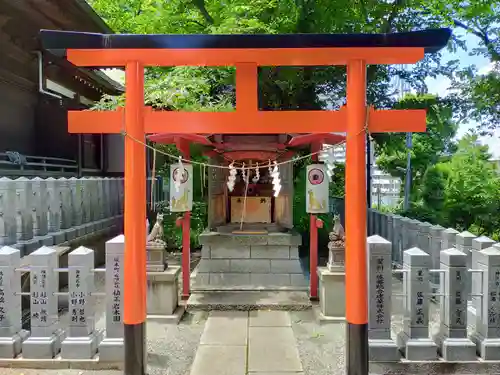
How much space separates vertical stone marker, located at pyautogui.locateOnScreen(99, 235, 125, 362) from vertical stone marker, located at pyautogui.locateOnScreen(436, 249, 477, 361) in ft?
14.0

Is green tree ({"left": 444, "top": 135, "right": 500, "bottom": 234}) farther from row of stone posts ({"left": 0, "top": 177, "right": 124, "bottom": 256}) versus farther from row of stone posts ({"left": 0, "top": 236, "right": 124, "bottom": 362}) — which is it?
row of stone posts ({"left": 0, "top": 236, "right": 124, "bottom": 362})

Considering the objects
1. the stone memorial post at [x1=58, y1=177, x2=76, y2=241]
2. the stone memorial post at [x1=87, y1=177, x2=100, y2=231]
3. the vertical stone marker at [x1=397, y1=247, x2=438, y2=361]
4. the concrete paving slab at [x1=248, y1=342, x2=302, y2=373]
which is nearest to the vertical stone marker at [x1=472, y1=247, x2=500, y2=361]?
the vertical stone marker at [x1=397, y1=247, x2=438, y2=361]

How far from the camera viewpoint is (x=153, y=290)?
6715 mm

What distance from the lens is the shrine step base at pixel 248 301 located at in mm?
7297

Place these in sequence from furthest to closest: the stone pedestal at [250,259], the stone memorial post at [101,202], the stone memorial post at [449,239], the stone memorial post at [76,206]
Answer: the stone memorial post at [101,202], the stone memorial post at [76,206], the stone pedestal at [250,259], the stone memorial post at [449,239]

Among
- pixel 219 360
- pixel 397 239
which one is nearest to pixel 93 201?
pixel 219 360

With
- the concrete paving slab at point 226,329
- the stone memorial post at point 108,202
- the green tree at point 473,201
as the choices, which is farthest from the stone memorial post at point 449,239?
the stone memorial post at point 108,202

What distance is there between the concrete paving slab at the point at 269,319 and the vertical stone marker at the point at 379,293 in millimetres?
1825

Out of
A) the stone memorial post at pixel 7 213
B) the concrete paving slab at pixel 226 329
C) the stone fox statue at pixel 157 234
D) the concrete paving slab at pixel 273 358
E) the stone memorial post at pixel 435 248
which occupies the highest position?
the stone memorial post at pixel 7 213

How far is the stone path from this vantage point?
16.5 ft

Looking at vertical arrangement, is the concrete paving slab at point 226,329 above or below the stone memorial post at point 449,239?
below

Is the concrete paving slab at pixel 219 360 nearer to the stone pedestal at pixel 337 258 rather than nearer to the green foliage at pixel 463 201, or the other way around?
the stone pedestal at pixel 337 258

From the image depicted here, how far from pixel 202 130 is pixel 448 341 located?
415 cm

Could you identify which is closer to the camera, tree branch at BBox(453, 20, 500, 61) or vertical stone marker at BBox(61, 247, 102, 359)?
vertical stone marker at BBox(61, 247, 102, 359)
